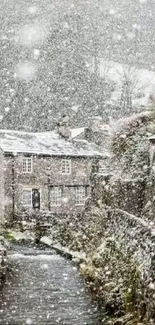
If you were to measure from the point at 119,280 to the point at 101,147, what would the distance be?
3347cm

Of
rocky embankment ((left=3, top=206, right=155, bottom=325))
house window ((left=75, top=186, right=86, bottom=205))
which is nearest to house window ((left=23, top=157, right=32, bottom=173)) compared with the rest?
house window ((left=75, top=186, right=86, bottom=205))

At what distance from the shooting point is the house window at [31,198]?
129ft

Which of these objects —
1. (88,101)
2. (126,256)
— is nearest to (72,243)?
(126,256)

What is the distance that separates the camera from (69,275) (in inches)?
747

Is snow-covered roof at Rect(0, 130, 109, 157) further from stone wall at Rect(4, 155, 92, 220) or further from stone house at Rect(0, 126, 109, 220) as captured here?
stone wall at Rect(4, 155, 92, 220)

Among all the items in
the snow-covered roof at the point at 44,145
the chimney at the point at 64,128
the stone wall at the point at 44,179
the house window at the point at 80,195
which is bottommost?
the house window at the point at 80,195

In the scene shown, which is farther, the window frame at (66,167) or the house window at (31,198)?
the window frame at (66,167)

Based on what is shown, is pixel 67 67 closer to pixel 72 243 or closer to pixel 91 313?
pixel 72 243

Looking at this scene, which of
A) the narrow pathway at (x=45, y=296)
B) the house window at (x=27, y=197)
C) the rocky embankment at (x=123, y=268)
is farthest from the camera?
the house window at (x=27, y=197)

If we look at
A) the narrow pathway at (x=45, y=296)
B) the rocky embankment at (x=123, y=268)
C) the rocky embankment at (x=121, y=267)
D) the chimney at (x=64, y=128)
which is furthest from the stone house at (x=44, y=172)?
the rocky embankment at (x=123, y=268)

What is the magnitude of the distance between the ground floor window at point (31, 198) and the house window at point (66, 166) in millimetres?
2950

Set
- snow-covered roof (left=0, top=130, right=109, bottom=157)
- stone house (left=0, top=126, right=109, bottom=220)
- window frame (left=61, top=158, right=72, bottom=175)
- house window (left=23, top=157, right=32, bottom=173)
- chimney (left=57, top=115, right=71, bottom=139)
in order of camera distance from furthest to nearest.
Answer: chimney (left=57, top=115, right=71, bottom=139) → window frame (left=61, top=158, right=72, bottom=175) → house window (left=23, top=157, right=32, bottom=173) → snow-covered roof (left=0, top=130, right=109, bottom=157) → stone house (left=0, top=126, right=109, bottom=220)

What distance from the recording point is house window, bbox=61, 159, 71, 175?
41.7 m

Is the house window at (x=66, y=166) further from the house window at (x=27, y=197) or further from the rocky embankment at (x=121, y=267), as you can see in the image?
the rocky embankment at (x=121, y=267)
